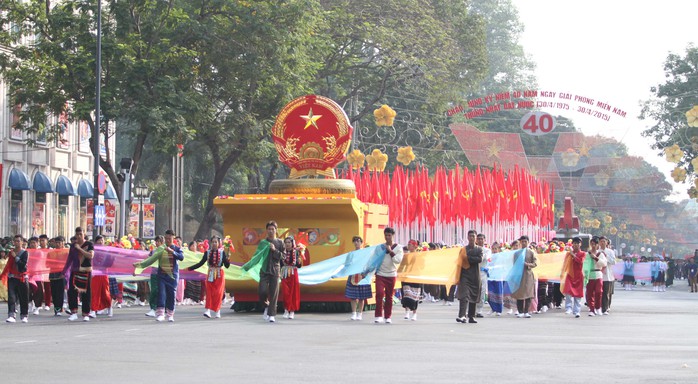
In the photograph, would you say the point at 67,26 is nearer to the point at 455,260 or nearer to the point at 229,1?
the point at 229,1

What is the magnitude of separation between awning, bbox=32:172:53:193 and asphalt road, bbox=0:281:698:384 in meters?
24.2

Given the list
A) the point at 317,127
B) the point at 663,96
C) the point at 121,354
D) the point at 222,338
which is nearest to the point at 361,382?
the point at 121,354

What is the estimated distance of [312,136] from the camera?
28.9 m

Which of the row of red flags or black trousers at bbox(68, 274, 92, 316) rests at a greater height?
the row of red flags

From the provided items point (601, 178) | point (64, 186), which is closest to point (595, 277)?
point (64, 186)

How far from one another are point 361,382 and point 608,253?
18.1m

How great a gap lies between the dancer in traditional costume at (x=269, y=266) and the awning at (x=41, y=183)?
2654 centimetres

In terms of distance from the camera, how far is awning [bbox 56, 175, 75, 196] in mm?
51219

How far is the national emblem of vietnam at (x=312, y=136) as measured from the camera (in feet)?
93.9

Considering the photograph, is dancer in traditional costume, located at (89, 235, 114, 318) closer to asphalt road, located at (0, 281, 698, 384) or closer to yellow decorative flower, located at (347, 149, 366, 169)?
asphalt road, located at (0, 281, 698, 384)

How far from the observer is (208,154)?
55.3 meters

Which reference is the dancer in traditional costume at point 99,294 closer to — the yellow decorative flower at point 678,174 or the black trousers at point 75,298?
the black trousers at point 75,298

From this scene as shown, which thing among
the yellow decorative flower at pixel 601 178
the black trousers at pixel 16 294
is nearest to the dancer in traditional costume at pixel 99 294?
the black trousers at pixel 16 294

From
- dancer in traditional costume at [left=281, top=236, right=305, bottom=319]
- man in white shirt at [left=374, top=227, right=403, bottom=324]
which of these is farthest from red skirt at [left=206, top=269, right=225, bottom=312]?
man in white shirt at [left=374, top=227, right=403, bottom=324]
